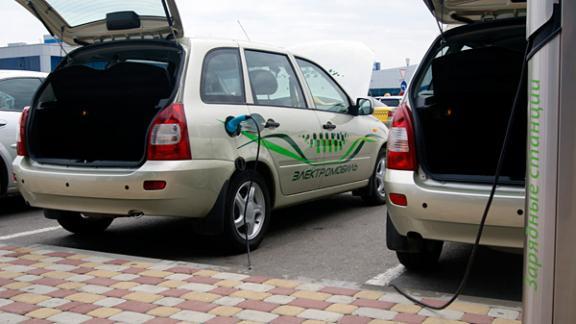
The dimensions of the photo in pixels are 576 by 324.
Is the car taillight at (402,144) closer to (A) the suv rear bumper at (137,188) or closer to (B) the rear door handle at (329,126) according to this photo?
(A) the suv rear bumper at (137,188)

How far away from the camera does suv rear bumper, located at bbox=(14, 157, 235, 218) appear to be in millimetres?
4840

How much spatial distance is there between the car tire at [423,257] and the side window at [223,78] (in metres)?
1.86

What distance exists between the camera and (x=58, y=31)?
5.98 m

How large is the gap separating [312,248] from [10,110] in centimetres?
396

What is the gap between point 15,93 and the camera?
7684 millimetres

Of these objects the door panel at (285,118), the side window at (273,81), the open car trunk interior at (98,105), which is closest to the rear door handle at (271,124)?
the door panel at (285,118)

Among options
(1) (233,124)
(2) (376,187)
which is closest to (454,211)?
(1) (233,124)

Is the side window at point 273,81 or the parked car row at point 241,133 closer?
the parked car row at point 241,133

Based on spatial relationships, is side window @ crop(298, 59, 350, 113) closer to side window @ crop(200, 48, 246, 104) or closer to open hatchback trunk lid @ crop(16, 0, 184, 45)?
side window @ crop(200, 48, 246, 104)

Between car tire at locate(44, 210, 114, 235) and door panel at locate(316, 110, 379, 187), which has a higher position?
door panel at locate(316, 110, 379, 187)

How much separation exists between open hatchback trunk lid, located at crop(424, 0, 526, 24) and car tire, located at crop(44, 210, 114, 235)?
3.40m

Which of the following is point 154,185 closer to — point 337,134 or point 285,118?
point 285,118

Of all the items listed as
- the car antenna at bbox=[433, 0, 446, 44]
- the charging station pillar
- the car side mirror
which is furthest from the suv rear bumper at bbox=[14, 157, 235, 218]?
the charging station pillar

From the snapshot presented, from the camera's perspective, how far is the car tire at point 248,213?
5230 millimetres
